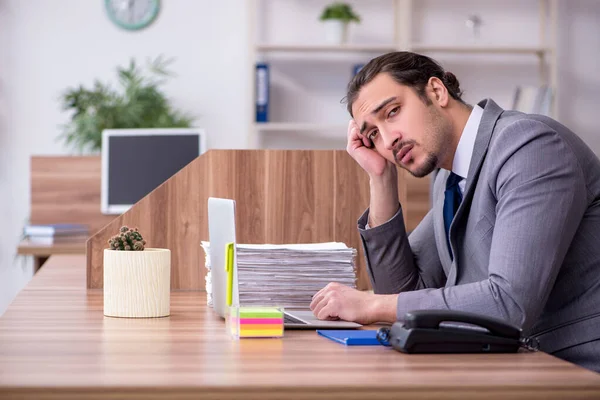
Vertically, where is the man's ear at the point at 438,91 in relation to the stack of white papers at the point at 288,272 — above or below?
above

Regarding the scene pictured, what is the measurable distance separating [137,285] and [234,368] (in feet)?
1.85

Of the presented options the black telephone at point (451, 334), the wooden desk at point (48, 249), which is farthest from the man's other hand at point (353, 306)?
the wooden desk at point (48, 249)

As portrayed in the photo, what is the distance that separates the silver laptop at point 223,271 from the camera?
1.40 m

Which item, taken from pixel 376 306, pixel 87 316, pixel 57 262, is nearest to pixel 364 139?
pixel 376 306

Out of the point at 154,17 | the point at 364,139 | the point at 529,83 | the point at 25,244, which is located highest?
the point at 154,17

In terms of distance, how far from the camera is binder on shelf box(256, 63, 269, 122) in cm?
445

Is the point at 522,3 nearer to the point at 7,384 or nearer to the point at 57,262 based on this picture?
the point at 57,262

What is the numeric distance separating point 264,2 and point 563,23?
1697 mm

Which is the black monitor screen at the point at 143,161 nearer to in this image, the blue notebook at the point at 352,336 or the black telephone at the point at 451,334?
the blue notebook at the point at 352,336

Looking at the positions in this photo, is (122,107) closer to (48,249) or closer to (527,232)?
(48,249)

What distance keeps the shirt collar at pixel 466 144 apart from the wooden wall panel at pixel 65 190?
8.41 feet

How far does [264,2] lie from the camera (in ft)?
15.3

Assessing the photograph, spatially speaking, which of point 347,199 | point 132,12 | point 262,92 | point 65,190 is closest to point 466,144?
point 347,199

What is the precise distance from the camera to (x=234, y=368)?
3.38 feet
